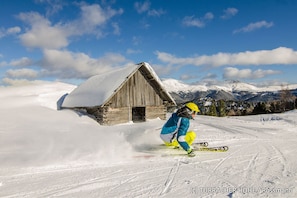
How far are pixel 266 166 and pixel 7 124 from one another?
11336mm

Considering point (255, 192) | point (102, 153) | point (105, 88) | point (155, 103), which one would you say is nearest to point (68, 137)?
point (102, 153)

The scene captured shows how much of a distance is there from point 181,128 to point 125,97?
1263cm

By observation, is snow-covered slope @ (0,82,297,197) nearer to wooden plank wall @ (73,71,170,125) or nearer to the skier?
the skier

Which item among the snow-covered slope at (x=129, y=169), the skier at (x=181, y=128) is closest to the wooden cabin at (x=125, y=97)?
the snow-covered slope at (x=129, y=169)

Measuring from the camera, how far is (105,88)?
66.6 feet

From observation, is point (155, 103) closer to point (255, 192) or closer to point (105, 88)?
point (105, 88)

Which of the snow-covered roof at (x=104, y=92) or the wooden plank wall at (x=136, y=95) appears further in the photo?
the wooden plank wall at (x=136, y=95)

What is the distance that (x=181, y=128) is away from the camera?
27.5ft

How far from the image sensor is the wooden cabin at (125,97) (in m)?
19.5

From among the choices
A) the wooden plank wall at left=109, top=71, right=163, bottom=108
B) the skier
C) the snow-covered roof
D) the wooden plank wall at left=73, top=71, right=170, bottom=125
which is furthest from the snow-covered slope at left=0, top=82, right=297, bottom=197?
the wooden plank wall at left=109, top=71, right=163, bottom=108

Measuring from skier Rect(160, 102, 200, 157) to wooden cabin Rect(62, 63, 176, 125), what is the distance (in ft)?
32.7

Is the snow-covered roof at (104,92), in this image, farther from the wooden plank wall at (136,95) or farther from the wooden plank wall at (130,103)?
the wooden plank wall at (136,95)

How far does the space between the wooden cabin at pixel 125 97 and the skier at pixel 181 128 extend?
9975 mm

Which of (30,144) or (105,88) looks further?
(105,88)
